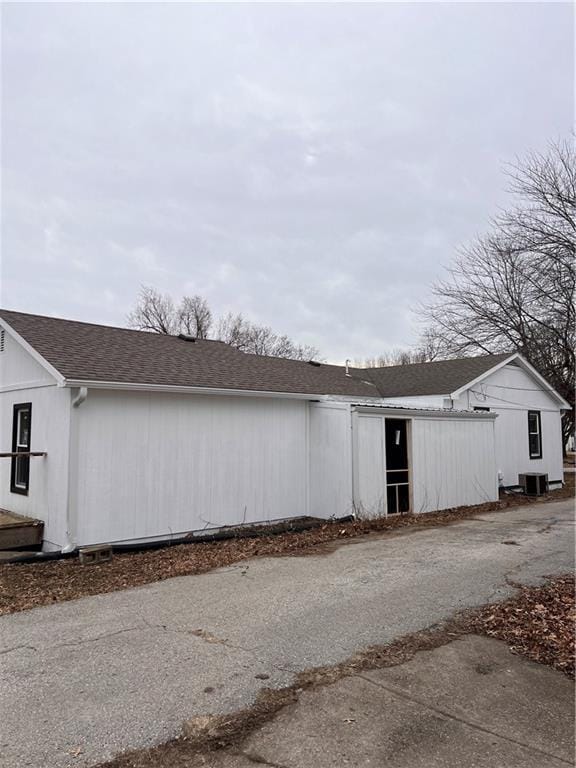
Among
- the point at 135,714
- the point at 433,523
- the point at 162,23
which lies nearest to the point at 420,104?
the point at 162,23

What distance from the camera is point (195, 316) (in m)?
40.8

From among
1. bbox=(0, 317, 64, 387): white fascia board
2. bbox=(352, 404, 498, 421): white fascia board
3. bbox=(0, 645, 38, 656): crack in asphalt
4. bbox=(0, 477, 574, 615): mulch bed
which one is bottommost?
bbox=(0, 477, 574, 615): mulch bed

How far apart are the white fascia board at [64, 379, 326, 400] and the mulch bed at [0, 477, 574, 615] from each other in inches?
106

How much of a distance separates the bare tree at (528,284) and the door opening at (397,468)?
A: 7661 mm

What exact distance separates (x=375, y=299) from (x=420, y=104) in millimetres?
14209

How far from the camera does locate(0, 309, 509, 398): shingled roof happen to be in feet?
28.4

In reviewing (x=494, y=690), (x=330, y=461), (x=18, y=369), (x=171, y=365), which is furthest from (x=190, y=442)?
(x=494, y=690)

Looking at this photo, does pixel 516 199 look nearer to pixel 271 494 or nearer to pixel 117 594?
pixel 271 494

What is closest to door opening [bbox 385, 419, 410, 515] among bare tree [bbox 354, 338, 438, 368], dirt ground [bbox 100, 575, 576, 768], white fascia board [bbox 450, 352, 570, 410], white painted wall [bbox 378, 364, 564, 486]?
white fascia board [bbox 450, 352, 570, 410]

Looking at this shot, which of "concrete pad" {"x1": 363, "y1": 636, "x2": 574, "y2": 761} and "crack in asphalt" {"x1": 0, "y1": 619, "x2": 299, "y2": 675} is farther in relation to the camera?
"crack in asphalt" {"x1": 0, "y1": 619, "x2": 299, "y2": 675}

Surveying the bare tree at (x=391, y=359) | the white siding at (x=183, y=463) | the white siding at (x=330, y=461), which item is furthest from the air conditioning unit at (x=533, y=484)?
the bare tree at (x=391, y=359)

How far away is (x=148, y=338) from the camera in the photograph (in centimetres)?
1205

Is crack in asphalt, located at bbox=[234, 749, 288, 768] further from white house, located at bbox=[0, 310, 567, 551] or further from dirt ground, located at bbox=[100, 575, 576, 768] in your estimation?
white house, located at bbox=[0, 310, 567, 551]

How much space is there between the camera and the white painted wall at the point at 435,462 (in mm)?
10719
